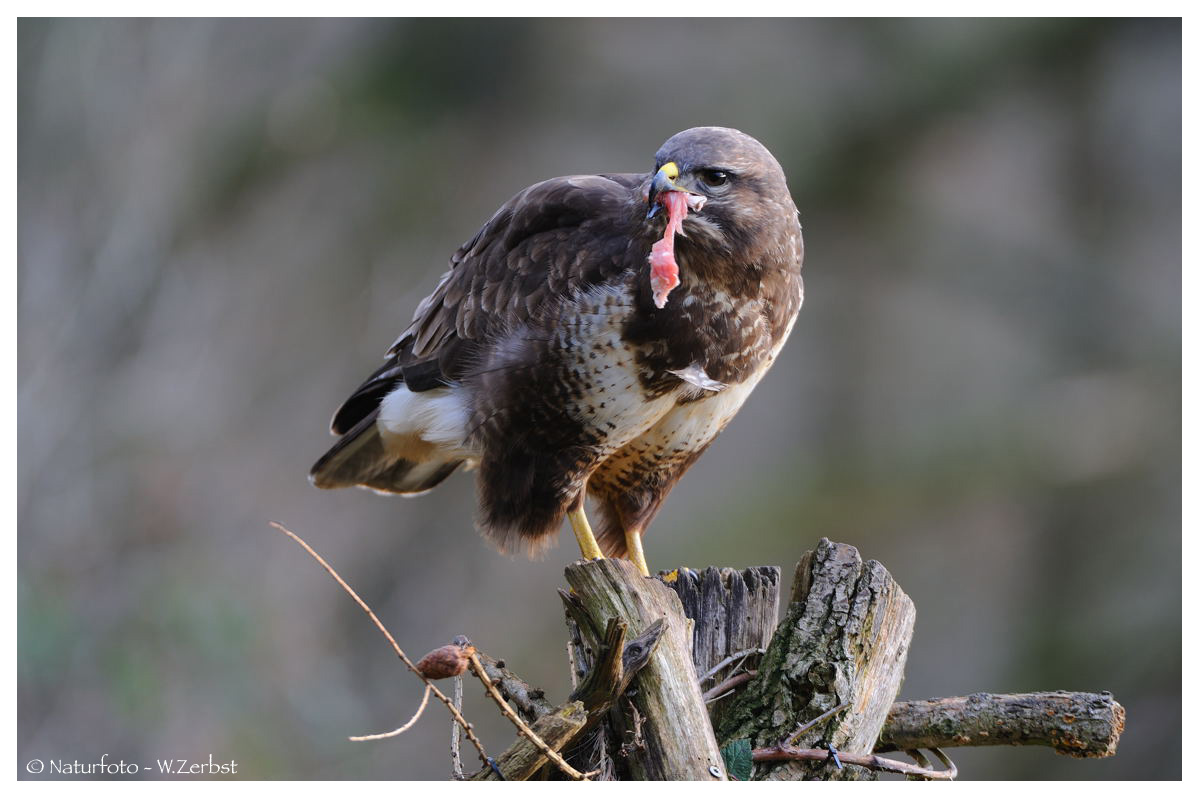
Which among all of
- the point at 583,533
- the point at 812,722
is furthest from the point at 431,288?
the point at 812,722

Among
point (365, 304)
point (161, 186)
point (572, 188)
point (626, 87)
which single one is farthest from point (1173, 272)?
point (161, 186)

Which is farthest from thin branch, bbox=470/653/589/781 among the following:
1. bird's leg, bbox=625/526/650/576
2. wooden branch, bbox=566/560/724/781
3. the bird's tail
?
the bird's tail

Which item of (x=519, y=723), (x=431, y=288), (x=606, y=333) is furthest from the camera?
(x=431, y=288)

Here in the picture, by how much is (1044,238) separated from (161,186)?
5622mm

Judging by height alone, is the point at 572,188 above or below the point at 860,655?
above

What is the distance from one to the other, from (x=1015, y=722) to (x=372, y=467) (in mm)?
2257

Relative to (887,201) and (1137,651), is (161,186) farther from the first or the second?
(1137,651)

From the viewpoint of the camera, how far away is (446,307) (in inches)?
143

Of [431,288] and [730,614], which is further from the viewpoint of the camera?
[431,288]

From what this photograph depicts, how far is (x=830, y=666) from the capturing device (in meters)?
2.59

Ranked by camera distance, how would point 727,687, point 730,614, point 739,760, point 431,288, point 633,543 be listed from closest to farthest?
1. point 739,760
2. point 727,687
3. point 730,614
4. point 633,543
5. point 431,288

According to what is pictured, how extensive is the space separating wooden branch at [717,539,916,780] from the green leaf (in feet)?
0.26

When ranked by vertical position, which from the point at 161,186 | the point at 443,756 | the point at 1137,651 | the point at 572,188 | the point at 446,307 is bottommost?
the point at 443,756

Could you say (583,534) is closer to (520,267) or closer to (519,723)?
(520,267)
